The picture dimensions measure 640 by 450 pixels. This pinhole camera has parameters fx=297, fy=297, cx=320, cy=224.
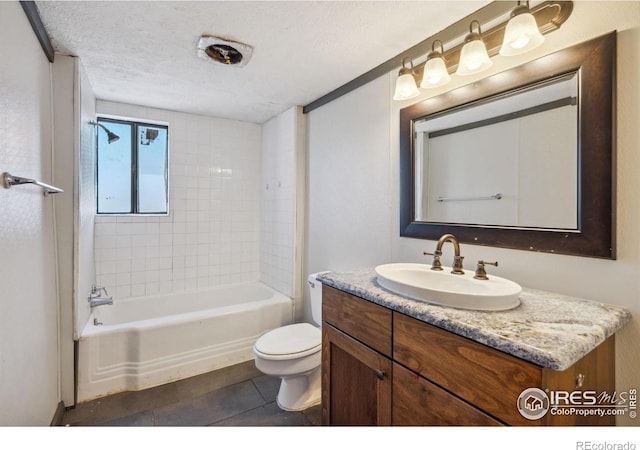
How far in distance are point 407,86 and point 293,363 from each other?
164cm

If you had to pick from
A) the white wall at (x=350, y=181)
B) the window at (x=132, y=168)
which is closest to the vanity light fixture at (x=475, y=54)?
the white wall at (x=350, y=181)

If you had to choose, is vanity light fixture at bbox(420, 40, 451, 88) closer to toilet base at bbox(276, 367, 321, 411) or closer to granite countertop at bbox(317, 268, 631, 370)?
granite countertop at bbox(317, 268, 631, 370)

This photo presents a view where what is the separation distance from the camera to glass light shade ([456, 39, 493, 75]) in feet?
4.00

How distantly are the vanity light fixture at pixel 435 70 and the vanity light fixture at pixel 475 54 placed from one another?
4.5 inches

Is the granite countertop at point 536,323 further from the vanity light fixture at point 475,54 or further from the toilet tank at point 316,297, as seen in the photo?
the toilet tank at point 316,297

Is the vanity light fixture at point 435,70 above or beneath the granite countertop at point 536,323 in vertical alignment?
above

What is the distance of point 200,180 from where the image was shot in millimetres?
2934

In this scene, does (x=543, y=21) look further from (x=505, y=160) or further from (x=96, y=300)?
(x=96, y=300)

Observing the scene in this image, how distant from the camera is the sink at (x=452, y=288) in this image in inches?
36.8

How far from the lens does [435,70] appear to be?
1.38m

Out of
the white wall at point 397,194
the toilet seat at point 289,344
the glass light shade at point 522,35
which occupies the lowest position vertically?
the toilet seat at point 289,344

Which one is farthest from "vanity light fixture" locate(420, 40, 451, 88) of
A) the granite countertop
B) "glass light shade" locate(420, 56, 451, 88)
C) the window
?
the window

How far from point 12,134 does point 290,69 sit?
141 cm
